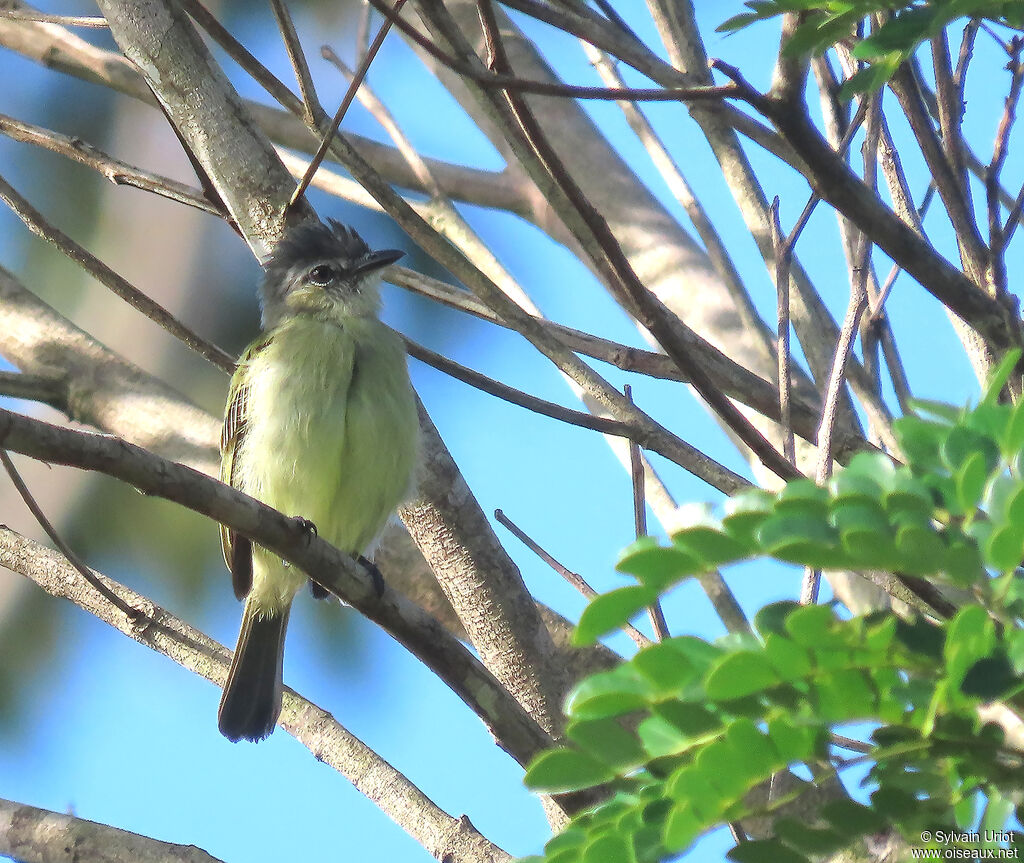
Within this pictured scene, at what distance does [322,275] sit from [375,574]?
176cm

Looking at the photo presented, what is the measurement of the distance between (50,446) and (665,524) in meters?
1.89

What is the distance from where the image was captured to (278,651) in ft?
16.6

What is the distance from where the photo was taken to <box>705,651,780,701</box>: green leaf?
4.40ft

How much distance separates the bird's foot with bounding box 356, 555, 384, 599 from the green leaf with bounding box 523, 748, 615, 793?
156 centimetres

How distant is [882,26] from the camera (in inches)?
83.3

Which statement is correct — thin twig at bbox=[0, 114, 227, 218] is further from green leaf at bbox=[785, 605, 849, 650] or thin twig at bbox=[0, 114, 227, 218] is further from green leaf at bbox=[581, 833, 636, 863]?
green leaf at bbox=[785, 605, 849, 650]

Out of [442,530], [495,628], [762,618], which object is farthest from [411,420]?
[762,618]

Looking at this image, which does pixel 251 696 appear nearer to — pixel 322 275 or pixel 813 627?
pixel 322 275

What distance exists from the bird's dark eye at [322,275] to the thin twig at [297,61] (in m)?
2.04

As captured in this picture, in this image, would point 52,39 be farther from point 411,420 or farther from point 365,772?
point 365,772

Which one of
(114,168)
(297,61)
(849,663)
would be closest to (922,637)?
(849,663)

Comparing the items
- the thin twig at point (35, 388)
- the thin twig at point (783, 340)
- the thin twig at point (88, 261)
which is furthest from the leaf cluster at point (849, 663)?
the thin twig at point (35, 388)

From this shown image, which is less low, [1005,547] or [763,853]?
[1005,547]

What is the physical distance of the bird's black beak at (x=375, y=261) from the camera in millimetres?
5512
